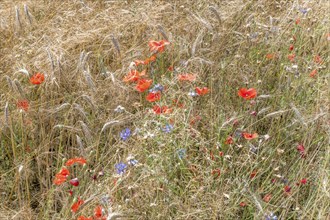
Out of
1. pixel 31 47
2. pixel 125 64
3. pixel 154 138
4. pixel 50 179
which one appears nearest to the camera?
pixel 154 138

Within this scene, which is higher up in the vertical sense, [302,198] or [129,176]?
[129,176]

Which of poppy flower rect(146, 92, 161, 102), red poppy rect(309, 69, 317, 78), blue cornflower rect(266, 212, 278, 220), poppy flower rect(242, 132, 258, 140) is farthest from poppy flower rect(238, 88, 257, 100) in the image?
Answer: blue cornflower rect(266, 212, 278, 220)

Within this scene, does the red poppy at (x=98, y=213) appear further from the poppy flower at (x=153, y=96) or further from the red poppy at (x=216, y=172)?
the poppy flower at (x=153, y=96)

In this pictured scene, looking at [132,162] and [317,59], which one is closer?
[132,162]

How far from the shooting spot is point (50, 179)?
241 cm

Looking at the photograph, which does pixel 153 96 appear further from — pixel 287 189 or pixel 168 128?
pixel 287 189

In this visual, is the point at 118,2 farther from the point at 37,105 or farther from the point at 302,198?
the point at 302,198

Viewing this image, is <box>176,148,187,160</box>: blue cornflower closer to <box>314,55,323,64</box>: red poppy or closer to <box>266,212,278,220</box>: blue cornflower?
<box>266,212,278,220</box>: blue cornflower

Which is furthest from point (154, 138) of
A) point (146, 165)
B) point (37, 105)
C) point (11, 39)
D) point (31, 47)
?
point (11, 39)

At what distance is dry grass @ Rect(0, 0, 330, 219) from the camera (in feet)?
6.78

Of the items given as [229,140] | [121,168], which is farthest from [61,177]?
[229,140]

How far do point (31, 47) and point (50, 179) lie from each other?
0.97 m

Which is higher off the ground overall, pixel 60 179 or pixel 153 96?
pixel 153 96

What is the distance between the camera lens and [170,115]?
2174 mm
